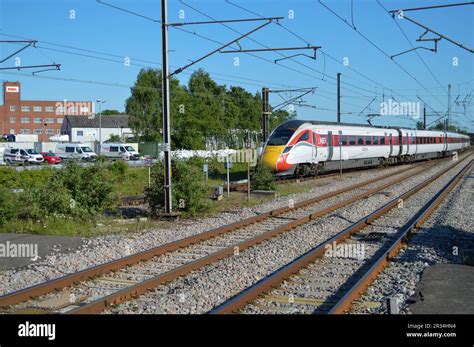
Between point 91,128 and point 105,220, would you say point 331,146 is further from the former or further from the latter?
point 91,128

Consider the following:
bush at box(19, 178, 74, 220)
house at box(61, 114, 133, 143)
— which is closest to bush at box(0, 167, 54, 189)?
bush at box(19, 178, 74, 220)

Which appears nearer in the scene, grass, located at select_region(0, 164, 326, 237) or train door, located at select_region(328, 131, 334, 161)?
grass, located at select_region(0, 164, 326, 237)

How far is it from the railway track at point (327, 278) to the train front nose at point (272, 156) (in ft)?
43.8

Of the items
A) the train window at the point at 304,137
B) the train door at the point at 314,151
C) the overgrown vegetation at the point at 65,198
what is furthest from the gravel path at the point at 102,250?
the train door at the point at 314,151

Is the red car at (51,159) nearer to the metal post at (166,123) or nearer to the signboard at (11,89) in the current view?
the metal post at (166,123)

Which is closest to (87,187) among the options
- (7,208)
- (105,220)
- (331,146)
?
(105,220)

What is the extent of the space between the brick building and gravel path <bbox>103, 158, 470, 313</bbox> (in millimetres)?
100489

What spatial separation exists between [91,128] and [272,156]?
76.6 m

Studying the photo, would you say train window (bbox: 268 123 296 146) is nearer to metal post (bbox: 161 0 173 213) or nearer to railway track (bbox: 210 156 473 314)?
metal post (bbox: 161 0 173 213)

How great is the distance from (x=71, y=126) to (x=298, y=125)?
7630 centimetres

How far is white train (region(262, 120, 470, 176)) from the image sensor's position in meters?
27.3

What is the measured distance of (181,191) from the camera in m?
16.3

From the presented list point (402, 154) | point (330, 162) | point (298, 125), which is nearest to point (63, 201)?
point (298, 125)

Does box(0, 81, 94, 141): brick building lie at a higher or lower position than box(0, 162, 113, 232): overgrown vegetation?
higher
